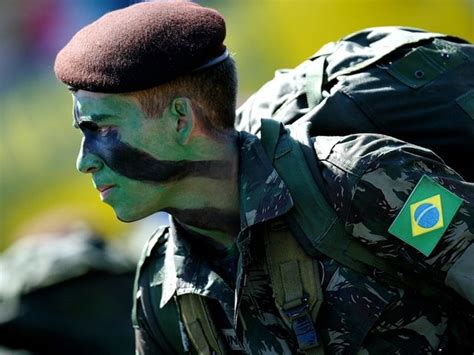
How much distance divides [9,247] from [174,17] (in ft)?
11.3

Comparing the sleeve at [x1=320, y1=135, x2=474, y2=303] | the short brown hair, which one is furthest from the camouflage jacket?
the short brown hair

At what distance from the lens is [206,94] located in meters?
3.21

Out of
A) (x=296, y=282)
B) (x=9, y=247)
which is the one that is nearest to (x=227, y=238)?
(x=296, y=282)

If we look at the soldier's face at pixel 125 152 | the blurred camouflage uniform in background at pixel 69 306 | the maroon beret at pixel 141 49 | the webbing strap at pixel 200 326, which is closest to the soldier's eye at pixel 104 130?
the soldier's face at pixel 125 152

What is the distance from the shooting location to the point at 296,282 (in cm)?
311

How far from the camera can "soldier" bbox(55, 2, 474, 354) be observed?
3016 mm

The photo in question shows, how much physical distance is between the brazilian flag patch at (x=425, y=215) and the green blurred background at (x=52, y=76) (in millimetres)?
2829

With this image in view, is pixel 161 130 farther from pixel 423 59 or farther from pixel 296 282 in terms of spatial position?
pixel 423 59

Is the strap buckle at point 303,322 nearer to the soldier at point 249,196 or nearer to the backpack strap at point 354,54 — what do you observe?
the soldier at point 249,196

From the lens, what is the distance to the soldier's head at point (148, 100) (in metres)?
3.10

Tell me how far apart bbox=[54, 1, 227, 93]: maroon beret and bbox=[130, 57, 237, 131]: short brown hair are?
0.13 ft

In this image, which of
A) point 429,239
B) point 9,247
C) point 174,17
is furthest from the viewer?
point 9,247

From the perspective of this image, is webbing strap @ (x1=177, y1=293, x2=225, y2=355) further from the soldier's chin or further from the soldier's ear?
the soldier's ear

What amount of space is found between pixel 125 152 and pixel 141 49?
29cm
